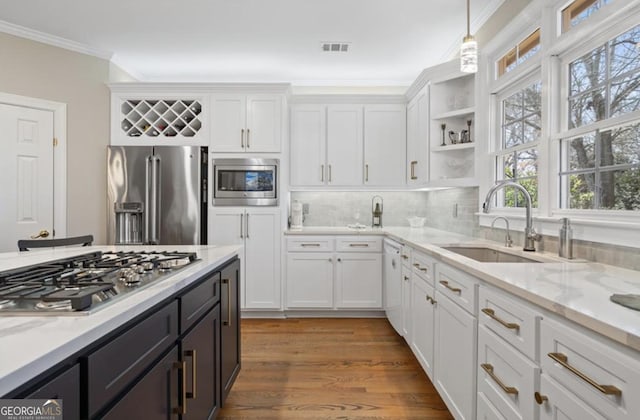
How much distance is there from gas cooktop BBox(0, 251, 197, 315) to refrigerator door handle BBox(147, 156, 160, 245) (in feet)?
6.42

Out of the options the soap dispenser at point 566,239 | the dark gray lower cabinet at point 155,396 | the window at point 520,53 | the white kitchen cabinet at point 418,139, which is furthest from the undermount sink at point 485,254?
the dark gray lower cabinet at point 155,396

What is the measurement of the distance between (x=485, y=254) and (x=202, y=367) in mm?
1927

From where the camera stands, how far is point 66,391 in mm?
756

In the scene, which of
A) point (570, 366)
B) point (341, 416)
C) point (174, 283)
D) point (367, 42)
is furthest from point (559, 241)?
point (367, 42)

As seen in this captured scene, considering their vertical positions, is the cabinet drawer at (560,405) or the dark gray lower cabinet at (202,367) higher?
the cabinet drawer at (560,405)

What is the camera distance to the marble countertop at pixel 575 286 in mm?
851

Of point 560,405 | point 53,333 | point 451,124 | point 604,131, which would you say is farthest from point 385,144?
point 53,333

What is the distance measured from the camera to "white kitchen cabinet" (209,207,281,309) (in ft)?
12.4

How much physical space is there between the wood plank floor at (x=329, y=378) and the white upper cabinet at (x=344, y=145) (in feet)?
5.44

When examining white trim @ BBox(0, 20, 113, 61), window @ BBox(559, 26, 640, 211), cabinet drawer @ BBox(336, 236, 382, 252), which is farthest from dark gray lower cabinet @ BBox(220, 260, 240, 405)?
white trim @ BBox(0, 20, 113, 61)

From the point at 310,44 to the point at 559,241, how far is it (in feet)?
9.19

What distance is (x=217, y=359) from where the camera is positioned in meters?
1.81

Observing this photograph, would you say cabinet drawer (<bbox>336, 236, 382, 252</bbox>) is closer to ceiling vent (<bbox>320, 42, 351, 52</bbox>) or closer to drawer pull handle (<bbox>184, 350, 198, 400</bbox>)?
ceiling vent (<bbox>320, 42, 351, 52</bbox>)

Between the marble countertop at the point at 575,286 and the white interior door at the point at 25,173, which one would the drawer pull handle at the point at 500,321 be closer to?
the marble countertop at the point at 575,286
